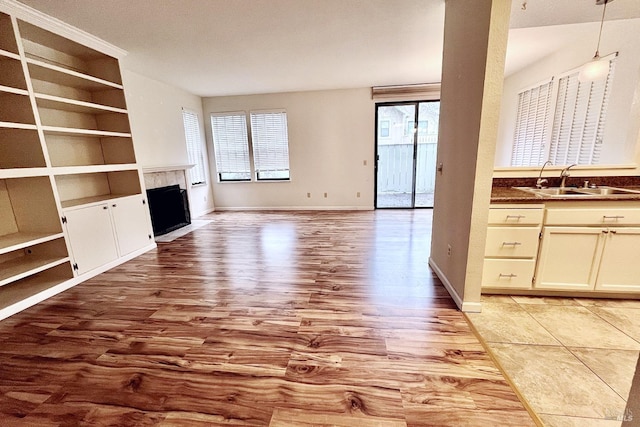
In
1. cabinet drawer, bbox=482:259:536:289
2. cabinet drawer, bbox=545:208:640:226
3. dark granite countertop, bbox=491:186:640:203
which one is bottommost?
cabinet drawer, bbox=482:259:536:289

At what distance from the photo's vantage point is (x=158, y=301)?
242 cm

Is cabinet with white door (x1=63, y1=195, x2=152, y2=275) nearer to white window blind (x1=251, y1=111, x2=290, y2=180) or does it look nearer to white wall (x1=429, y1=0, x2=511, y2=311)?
white window blind (x1=251, y1=111, x2=290, y2=180)

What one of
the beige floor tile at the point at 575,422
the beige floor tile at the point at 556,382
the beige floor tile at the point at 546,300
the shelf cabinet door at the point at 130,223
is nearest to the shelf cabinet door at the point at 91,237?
the shelf cabinet door at the point at 130,223

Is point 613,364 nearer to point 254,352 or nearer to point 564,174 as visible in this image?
point 564,174

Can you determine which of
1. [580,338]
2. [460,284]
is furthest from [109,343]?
[580,338]

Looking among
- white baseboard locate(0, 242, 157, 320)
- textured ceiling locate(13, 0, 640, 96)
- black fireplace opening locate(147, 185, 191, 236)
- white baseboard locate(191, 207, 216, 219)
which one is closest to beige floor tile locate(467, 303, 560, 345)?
textured ceiling locate(13, 0, 640, 96)

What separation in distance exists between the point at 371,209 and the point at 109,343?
517 centimetres

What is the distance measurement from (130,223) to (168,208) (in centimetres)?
138

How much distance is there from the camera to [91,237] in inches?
117

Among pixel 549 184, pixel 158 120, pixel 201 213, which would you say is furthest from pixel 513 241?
pixel 201 213

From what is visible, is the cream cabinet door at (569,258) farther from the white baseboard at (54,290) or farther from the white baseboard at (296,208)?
the white baseboard at (54,290)

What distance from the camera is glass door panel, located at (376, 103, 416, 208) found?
19.1ft

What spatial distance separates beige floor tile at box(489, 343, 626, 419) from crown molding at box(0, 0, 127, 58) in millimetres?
4642

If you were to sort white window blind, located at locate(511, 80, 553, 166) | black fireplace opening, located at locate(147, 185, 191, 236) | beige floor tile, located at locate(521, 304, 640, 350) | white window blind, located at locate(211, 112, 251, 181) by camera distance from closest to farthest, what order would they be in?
beige floor tile, located at locate(521, 304, 640, 350) < white window blind, located at locate(511, 80, 553, 166) < black fireplace opening, located at locate(147, 185, 191, 236) < white window blind, located at locate(211, 112, 251, 181)
